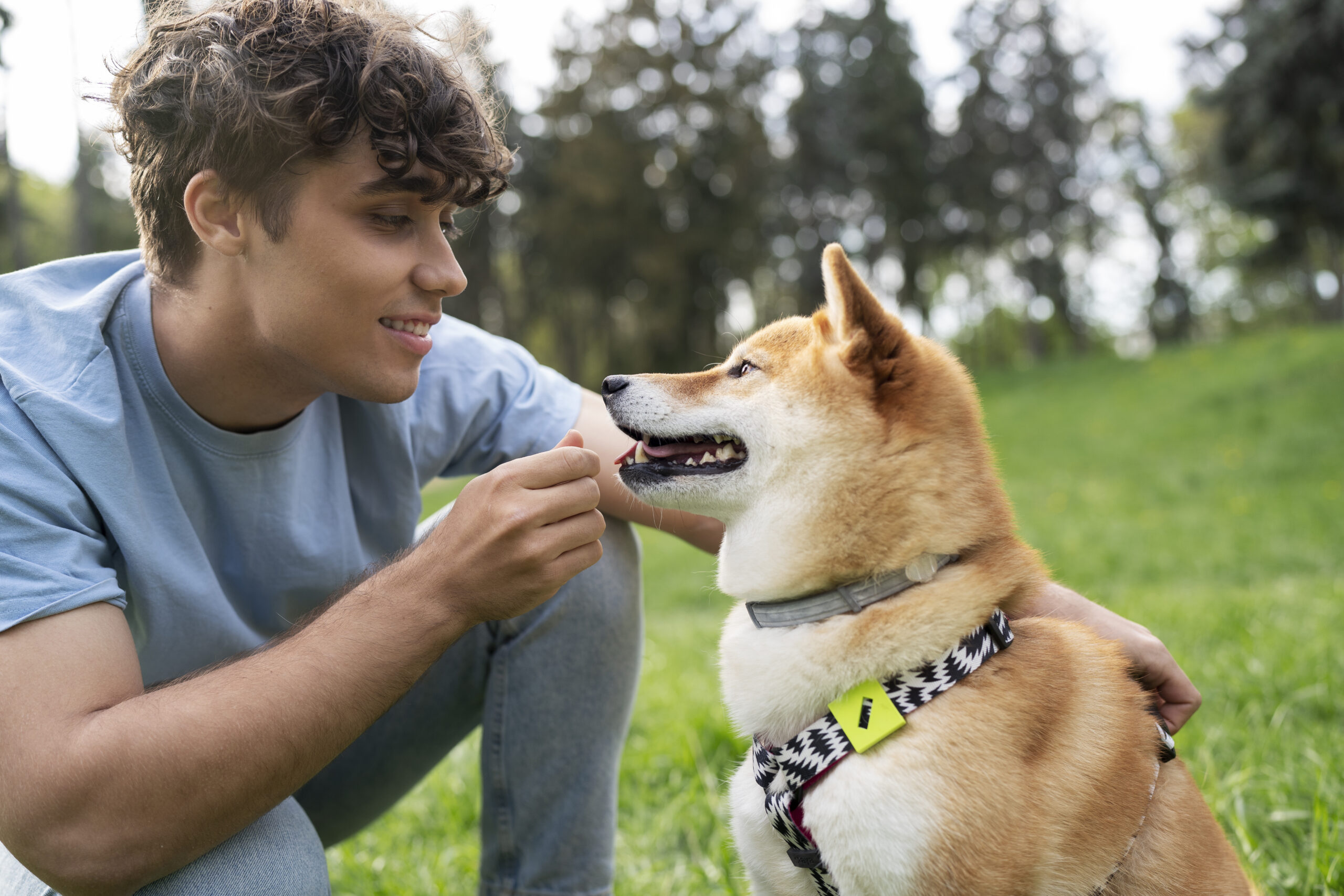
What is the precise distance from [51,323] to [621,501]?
1.22 metres

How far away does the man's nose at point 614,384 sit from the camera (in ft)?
6.45

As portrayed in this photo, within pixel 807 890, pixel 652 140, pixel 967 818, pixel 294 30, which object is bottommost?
pixel 807 890

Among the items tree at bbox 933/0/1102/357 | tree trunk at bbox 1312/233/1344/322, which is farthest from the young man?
tree at bbox 933/0/1102/357

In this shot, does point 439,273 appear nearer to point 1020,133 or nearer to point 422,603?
point 422,603

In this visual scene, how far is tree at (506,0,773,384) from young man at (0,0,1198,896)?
18745 mm

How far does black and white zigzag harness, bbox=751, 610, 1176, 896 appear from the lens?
60.4 inches

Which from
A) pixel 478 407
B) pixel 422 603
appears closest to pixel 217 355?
pixel 478 407

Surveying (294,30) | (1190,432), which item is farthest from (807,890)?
(1190,432)

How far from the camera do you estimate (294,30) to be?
1839mm

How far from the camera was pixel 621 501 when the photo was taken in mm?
2182

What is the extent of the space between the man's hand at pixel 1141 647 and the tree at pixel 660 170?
62.2 ft

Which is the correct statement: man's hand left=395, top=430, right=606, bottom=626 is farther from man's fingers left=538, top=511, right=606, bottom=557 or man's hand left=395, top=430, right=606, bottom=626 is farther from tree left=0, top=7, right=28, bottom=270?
tree left=0, top=7, right=28, bottom=270

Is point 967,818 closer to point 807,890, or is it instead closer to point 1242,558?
point 807,890

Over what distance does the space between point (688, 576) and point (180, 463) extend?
23.0 feet
